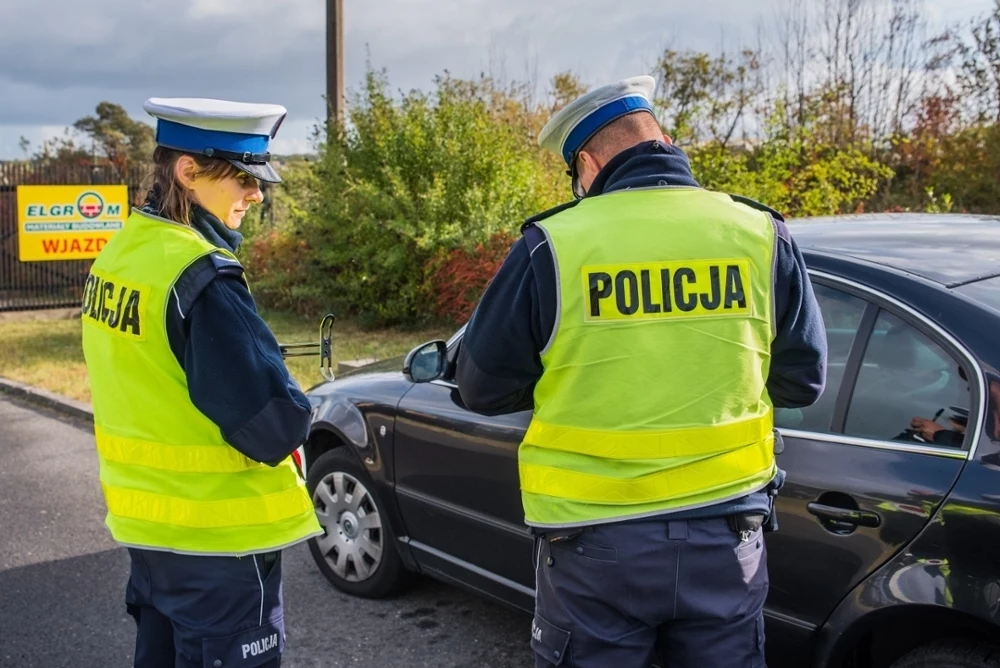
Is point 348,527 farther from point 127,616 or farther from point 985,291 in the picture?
point 985,291

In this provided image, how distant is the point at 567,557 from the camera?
2098mm

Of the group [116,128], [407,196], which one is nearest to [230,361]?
[407,196]

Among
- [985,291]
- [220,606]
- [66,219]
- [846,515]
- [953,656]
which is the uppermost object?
[66,219]

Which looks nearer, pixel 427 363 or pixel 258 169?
pixel 258 169

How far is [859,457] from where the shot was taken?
2.62 meters

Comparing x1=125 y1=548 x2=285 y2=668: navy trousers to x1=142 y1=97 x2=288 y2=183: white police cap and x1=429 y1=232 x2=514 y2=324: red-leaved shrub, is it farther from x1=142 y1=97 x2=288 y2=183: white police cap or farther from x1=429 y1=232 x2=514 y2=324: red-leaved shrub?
x1=429 y1=232 x2=514 y2=324: red-leaved shrub

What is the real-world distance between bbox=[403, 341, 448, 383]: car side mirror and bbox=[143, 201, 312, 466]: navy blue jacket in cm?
124

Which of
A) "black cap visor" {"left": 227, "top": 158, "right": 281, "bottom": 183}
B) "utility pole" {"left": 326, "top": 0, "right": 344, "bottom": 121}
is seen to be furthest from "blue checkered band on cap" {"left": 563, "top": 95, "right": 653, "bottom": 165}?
"utility pole" {"left": 326, "top": 0, "right": 344, "bottom": 121}

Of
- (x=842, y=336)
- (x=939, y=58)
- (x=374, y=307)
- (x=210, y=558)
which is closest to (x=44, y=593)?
(x=210, y=558)

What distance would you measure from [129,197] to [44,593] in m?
11.2

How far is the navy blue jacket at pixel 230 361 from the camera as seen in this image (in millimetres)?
2111

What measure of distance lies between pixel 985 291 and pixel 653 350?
45.6 inches

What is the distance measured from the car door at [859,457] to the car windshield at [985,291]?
0.44ft

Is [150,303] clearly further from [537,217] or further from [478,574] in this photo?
[478,574]
